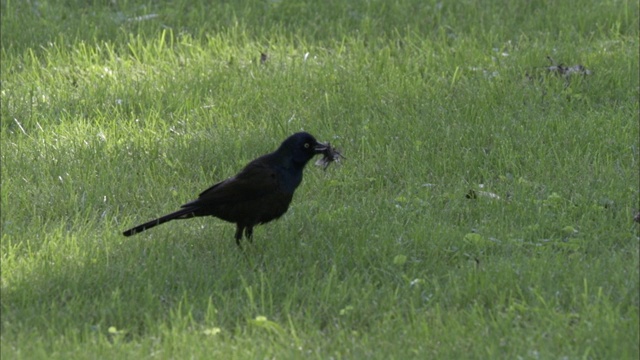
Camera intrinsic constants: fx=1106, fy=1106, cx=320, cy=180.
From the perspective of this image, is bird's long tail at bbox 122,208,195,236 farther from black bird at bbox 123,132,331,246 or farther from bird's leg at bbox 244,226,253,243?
bird's leg at bbox 244,226,253,243

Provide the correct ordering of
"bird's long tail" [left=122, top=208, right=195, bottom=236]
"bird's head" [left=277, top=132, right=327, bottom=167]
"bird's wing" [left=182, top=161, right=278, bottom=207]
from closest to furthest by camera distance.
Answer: "bird's long tail" [left=122, top=208, right=195, bottom=236] → "bird's wing" [left=182, top=161, right=278, bottom=207] → "bird's head" [left=277, top=132, right=327, bottom=167]

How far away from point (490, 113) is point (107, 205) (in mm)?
3010

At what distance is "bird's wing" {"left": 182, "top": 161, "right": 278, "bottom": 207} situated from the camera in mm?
6250

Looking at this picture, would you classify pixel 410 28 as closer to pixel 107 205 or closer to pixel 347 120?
pixel 347 120

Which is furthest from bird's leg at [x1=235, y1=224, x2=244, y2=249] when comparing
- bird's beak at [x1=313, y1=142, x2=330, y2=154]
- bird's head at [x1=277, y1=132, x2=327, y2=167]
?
bird's beak at [x1=313, y1=142, x2=330, y2=154]

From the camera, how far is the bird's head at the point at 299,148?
6.47m

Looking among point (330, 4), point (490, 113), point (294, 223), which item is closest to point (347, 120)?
point (490, 113)

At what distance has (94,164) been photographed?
7.55 m

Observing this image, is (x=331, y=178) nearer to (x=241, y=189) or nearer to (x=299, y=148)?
(x=299, y=148)

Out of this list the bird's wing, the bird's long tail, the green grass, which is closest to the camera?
the green grass

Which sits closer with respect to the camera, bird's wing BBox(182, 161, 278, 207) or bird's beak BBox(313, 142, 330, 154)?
bird's wing BBox(182, 161, 278, 207)

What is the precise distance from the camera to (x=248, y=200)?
6.24 metres

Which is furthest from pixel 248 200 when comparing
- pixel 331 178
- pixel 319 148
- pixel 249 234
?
pixel 331 178

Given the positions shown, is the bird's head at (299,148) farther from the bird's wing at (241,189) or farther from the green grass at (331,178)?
the green grass at (331,178)
